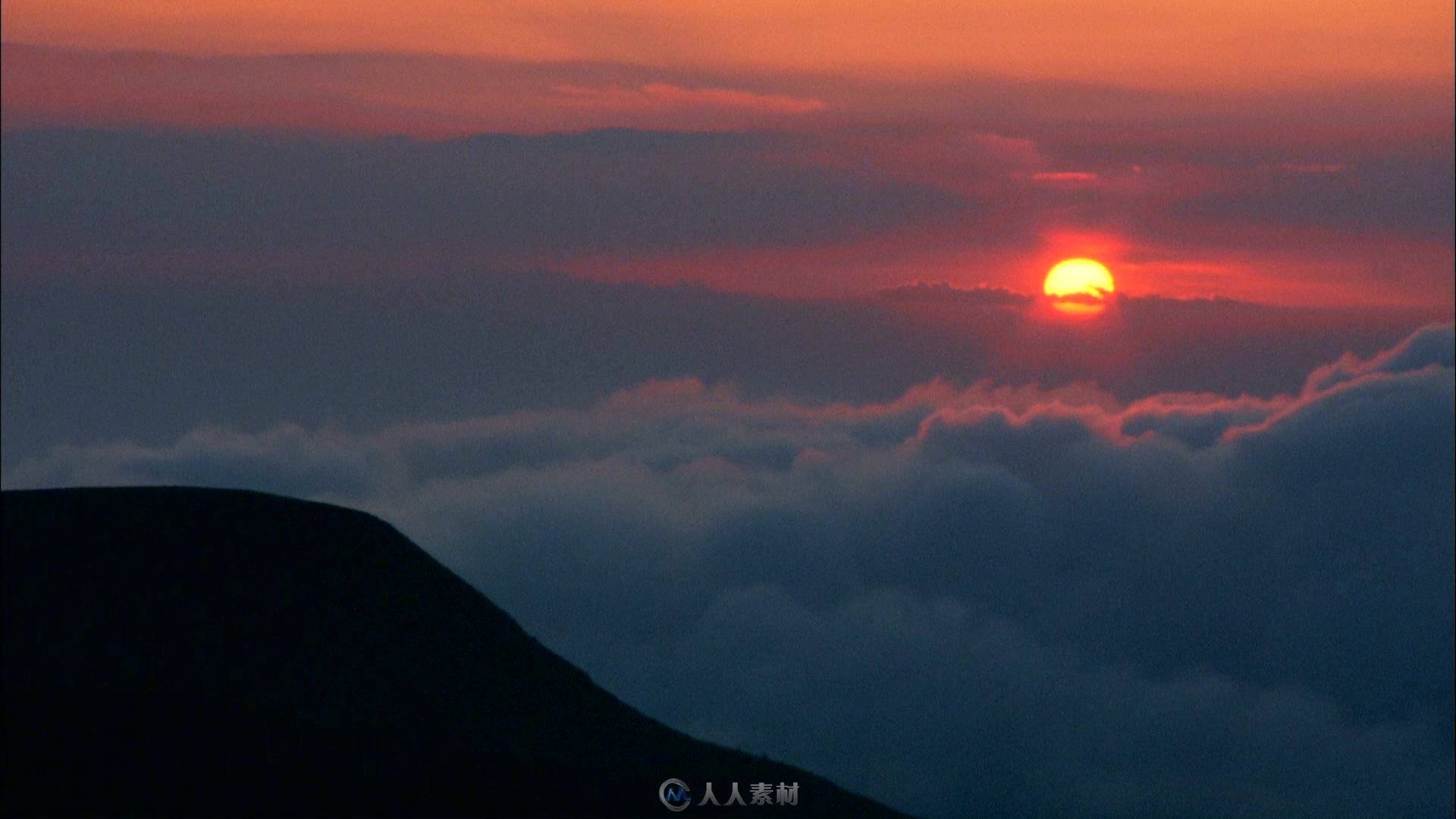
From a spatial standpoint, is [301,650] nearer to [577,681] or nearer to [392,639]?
[392,639]

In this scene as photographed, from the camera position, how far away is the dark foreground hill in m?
43.4

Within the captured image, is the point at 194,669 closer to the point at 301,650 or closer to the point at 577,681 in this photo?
the point at 301,650

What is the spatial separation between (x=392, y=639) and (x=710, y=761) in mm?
13956

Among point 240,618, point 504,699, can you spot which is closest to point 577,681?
point 504,699

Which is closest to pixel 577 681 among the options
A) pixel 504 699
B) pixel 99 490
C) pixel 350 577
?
pixel 504 699

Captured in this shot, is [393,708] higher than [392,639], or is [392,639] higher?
[392,639]

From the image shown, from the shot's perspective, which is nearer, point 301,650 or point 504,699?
point 301,650

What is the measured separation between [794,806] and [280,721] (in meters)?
19.1

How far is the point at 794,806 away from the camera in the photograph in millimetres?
52938

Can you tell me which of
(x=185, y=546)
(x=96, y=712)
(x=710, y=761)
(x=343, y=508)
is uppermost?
(x=343, y=508)

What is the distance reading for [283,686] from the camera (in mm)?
49906

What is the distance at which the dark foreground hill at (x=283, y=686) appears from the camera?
43375mm

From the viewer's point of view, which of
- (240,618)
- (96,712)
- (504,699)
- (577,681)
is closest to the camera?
(96,712)

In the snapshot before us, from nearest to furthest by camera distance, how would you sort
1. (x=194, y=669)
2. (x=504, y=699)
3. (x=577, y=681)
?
(x=194, y=669)
(x=504, y=699)
(x=577, y=681)
